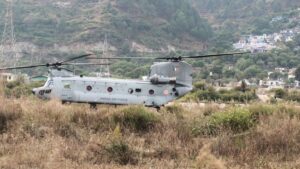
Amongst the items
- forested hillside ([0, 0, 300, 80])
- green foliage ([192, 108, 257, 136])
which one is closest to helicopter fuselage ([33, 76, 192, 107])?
green foliage ([192, 108, 257, 136])

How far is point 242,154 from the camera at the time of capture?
8375 millimetres

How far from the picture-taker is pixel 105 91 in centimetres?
1684

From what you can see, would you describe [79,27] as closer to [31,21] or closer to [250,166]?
[31,21]

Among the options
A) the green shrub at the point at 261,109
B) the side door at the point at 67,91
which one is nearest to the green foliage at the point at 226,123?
the green shrub at the point at 261,109

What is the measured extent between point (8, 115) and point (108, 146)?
11.6ft

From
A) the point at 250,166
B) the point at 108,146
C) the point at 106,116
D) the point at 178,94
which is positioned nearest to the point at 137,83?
the point at 178,94

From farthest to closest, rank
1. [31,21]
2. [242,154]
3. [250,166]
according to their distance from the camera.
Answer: [31,21], [242,154], [250,166]

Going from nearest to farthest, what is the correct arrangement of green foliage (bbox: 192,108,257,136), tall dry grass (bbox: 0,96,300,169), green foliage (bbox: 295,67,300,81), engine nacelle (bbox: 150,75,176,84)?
tall dry grass (bbox: 0,96,300,169) < green foliage (bbox: 192,108,257,136) < engine nacelle (bbox: 150,75,176,84) < green foliage (bbox: 295,67,300,81)

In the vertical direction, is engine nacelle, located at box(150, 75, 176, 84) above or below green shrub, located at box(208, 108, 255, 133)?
above

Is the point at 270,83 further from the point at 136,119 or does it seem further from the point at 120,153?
the point at 120,153

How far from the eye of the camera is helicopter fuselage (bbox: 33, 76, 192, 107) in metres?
16.8

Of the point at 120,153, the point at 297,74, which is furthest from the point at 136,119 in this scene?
the point at 297,74

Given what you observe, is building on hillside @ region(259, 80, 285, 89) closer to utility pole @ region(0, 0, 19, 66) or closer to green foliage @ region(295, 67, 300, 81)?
green foliage @ region(295, 67, 300, 81)

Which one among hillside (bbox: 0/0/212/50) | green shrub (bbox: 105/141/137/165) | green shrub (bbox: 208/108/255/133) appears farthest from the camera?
hillside (bbox: 0/0/212/50)
